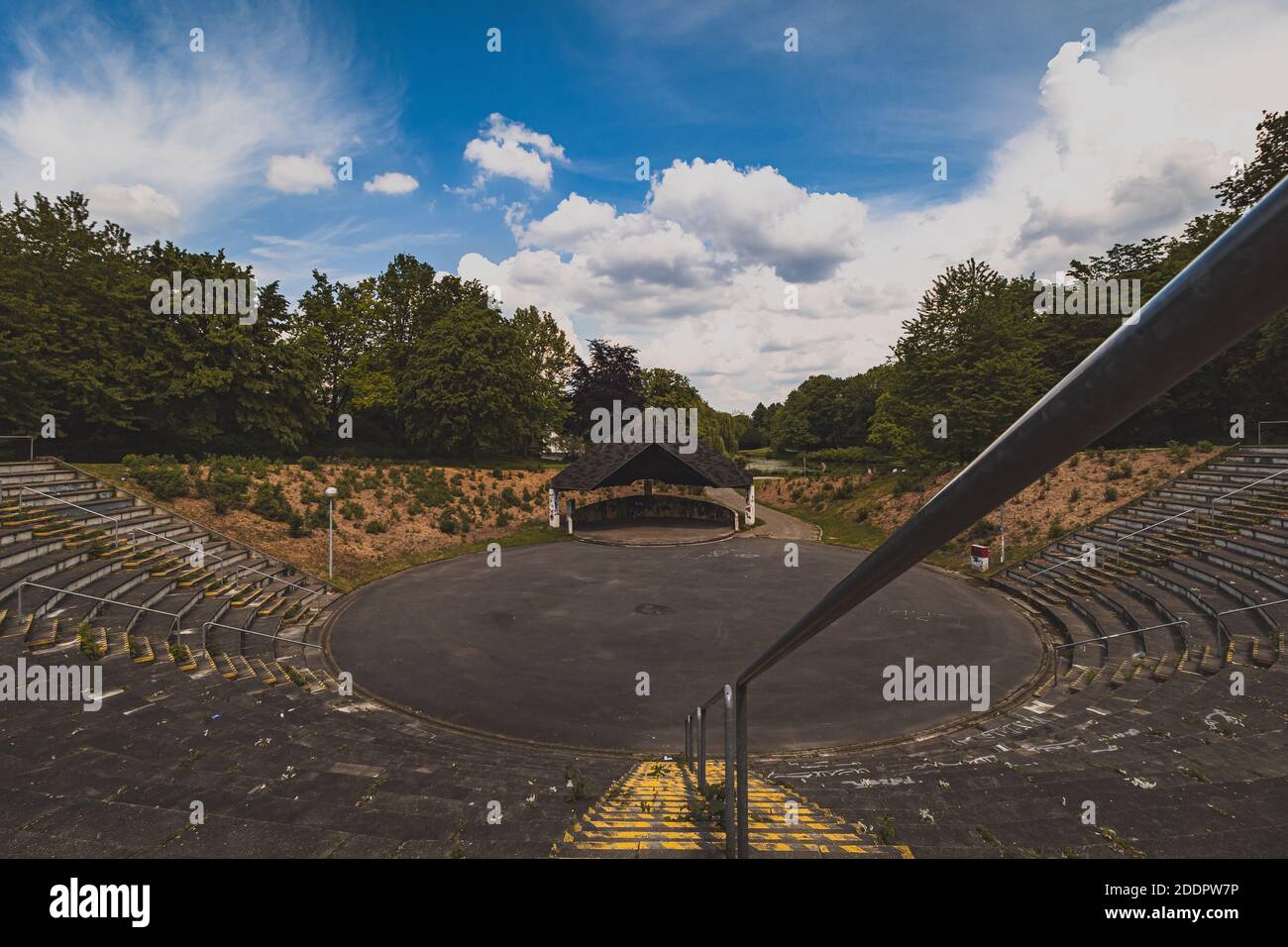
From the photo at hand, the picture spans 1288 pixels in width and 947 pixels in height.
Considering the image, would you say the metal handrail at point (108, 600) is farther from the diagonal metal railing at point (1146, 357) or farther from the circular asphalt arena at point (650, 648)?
the diagonal metal railing at point (1146, 357)

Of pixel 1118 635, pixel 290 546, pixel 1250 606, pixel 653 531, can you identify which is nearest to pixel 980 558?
pixel 1118 635

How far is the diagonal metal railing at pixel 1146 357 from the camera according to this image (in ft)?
2.87

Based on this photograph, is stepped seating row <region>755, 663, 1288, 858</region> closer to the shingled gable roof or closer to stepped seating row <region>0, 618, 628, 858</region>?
stepped seating row <region>0, 618, 628, 858</region>

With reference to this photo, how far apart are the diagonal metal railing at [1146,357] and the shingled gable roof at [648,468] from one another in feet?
108

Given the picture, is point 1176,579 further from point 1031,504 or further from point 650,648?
point 650,648

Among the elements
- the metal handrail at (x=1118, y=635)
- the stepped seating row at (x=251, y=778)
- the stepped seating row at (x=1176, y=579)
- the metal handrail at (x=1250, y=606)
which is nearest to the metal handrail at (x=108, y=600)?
the stepped seating row at (x=251, y=778)

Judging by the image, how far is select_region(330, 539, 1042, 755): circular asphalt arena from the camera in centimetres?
1240

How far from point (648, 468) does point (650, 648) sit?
22848mm

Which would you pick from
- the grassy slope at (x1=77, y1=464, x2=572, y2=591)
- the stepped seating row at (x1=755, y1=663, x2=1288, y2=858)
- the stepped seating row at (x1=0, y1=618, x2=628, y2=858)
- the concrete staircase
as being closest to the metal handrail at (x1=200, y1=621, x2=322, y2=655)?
the stepped seating row at (x1=0, y1=618, x2=628, y2=858)

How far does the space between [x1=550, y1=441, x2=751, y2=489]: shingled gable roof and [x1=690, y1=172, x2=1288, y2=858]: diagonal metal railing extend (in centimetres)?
3299

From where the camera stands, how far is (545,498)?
129 ft

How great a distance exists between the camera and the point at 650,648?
16297 mm
